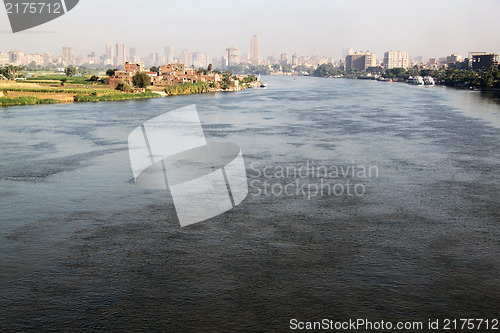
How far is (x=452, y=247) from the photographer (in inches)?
318

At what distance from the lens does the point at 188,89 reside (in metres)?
49.7

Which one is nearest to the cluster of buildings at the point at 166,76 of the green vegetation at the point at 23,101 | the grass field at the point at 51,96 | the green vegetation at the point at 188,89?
the green vegetation at the point at 188,89

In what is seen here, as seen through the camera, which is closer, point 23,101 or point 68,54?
point 23,101

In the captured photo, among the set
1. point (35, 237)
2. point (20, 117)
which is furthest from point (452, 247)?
point (20, 117)

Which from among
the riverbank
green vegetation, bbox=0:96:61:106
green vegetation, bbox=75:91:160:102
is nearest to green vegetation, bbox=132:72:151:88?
the riverbank

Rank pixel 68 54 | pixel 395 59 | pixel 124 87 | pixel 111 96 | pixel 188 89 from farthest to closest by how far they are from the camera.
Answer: pixel 68 54 → pixel 395 59 → pixel 188 89 → pixel 124 87 → pixel 111 96

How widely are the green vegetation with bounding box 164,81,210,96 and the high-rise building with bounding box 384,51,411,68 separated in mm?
107276

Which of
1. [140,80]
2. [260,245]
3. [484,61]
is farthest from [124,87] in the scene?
[484,61]

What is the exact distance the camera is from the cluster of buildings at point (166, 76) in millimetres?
49344

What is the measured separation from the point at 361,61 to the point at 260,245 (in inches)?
5960

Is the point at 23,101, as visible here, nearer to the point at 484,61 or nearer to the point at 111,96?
the point at 111,96

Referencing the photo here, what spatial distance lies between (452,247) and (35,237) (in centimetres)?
701

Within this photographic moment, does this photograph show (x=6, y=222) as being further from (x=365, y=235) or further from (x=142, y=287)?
(x=365, y=235)

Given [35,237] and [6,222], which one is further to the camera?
[6,222]
